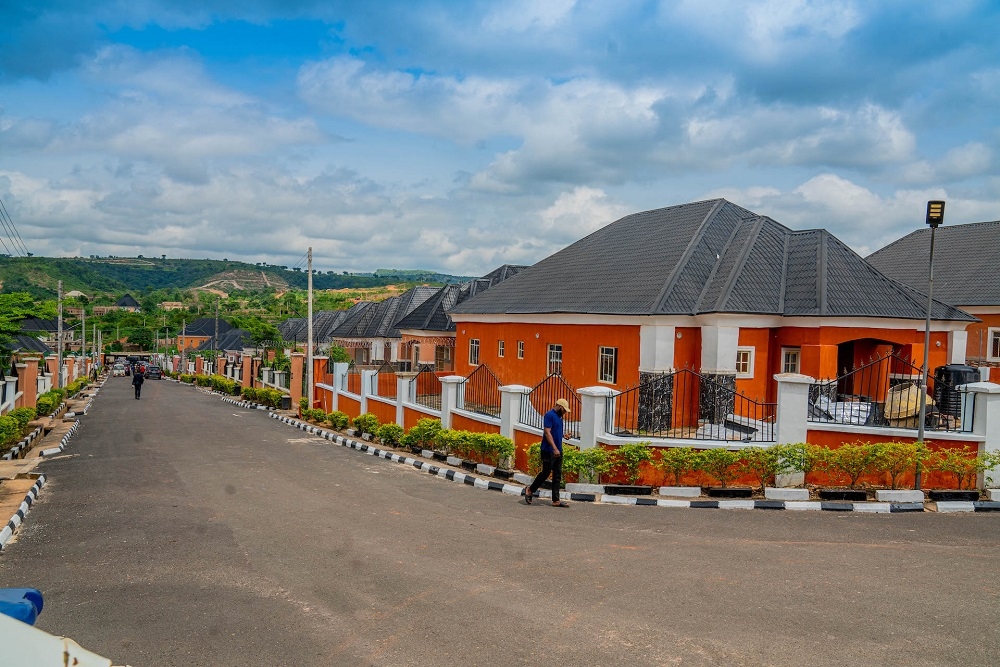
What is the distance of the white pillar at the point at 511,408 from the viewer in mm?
13805

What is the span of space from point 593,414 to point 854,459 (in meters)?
3.96

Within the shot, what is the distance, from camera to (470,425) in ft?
51.2

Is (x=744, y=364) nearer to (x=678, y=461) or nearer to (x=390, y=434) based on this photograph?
(x=678, y=461)

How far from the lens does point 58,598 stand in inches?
250

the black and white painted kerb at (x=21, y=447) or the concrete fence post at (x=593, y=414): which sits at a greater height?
the concrete fence post at (x=593, y=414)

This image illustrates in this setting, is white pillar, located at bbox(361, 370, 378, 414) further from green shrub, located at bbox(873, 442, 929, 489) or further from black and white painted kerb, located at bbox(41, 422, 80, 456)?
green shrub, located at bbox(873, 442, 929, 489)

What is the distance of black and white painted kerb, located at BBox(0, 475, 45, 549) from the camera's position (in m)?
8.20

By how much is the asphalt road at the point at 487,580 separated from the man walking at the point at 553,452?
0.29m

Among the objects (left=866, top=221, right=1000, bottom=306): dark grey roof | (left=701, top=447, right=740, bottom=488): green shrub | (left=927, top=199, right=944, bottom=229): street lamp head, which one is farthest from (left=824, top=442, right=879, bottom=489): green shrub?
(left=866, top=221, right=1000, bottom=306): dark grey roof

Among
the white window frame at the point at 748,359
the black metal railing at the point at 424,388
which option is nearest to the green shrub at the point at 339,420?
the black metal railing at the point at 424,388

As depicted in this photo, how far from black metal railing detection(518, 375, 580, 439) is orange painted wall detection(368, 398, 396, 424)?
18.6ft

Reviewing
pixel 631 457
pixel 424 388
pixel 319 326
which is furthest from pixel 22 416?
pixel 319 326

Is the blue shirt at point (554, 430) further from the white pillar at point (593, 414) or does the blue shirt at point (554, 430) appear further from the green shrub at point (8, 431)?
the green shrub at point (8, 431)

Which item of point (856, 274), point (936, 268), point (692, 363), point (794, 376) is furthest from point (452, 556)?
point (936, 268)
